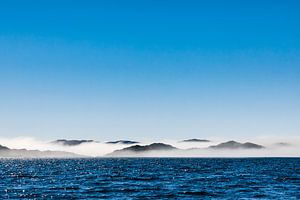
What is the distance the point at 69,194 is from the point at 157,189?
44.2ft

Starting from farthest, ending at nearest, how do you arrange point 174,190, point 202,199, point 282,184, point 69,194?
point 282,184, point 174,190, point 69,194, point 202,199

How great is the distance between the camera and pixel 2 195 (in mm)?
60625

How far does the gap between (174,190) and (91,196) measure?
13.1 metres

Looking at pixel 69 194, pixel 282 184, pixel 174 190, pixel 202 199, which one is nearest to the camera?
pixel 202 199

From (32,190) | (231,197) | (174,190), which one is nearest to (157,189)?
(174,190)

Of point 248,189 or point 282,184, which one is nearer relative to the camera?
point 248,189

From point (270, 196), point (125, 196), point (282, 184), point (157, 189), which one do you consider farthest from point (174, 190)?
point (282, 184)

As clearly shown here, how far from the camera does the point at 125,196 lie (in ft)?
197

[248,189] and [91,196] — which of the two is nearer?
[91,196]

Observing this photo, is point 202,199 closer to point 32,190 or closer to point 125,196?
point 125,196

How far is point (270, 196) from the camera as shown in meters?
59.7

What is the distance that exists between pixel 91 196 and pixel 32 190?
40.0 feet

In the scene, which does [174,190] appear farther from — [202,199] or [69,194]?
[69,194]

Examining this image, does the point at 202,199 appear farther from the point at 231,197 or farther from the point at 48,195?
the point at 48,195
